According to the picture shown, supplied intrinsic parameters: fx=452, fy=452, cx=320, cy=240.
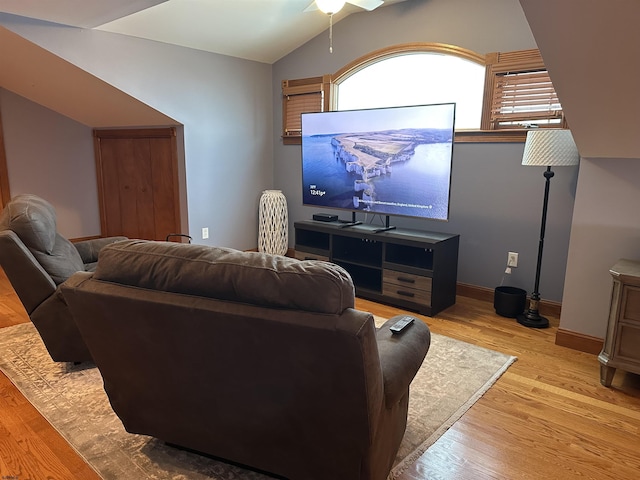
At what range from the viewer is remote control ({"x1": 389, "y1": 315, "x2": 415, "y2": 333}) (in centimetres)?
172

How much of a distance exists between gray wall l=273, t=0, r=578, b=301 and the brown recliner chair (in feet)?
9.37

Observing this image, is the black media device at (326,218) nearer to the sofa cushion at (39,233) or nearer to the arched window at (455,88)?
the arched window at (455,88)

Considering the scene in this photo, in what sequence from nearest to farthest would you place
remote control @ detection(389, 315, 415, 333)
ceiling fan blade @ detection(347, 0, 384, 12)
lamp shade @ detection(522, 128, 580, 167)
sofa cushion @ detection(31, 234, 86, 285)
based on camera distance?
remote control @ detection(389, 315, 415, 333), sofa cushion @ detection(31, 234, 86, 285), lamp shade @ detection(522, 128, 580, 167), ceiling fan blade @ detection(347, 0, 384, 12)

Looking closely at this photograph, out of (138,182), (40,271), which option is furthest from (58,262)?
(138,182)

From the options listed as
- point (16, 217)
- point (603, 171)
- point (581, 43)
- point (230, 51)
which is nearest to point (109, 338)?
point (16, 217)

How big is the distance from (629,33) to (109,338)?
7.53 ft

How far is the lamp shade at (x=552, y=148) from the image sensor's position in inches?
115

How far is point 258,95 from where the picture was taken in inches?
196

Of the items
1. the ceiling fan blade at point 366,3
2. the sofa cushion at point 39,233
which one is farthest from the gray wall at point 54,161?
the ceiling fan blade at point 366,3

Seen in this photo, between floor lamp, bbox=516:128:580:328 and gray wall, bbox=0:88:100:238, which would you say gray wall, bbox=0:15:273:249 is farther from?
floor lamp, bbox=516:128:580:328

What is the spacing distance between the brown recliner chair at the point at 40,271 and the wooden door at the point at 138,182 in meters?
2.10

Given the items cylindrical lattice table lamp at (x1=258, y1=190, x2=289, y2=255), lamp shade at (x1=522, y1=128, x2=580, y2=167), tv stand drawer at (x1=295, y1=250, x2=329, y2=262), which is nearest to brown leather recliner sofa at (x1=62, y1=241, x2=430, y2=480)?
lamp shade at (x1=522, y1=128, x2=580, y2=167)

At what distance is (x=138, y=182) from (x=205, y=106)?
1233 mm

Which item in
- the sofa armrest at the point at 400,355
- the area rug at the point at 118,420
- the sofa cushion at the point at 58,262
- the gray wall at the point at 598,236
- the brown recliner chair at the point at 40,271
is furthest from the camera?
the gray wall at the point at 598,236
